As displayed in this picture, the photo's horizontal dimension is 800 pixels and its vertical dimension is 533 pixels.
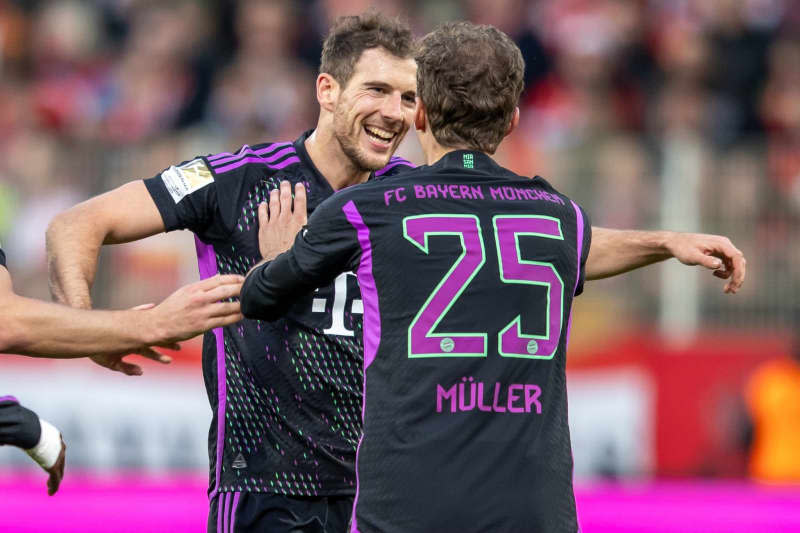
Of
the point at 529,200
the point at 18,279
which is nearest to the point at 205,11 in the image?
the point at 18,279

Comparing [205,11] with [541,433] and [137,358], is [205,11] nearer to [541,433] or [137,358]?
[137,358]

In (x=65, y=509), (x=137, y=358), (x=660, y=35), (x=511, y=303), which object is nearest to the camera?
(x=511, y=303)

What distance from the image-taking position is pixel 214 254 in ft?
15.2

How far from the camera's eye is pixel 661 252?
4238 mm

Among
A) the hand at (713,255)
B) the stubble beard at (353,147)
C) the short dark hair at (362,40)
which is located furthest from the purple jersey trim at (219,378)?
the hand at (713,255)

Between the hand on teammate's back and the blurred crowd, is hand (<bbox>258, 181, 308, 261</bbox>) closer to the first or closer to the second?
the hand on teammate's back

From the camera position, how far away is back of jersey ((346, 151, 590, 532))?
341cm

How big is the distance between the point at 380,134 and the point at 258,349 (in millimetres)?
950

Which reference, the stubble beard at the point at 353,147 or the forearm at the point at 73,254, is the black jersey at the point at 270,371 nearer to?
the forearm at the point at 73,254

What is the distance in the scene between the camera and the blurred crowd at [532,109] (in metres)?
10.8

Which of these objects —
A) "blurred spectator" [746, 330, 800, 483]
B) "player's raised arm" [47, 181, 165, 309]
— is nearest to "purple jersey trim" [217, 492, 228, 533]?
"player's raised arm" [47, 181, 165, 309]

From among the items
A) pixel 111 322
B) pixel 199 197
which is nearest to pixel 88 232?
pixel 199 197

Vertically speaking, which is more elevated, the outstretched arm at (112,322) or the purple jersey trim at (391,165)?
the purple jersey trim at (391,165)

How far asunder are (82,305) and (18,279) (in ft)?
22.8
